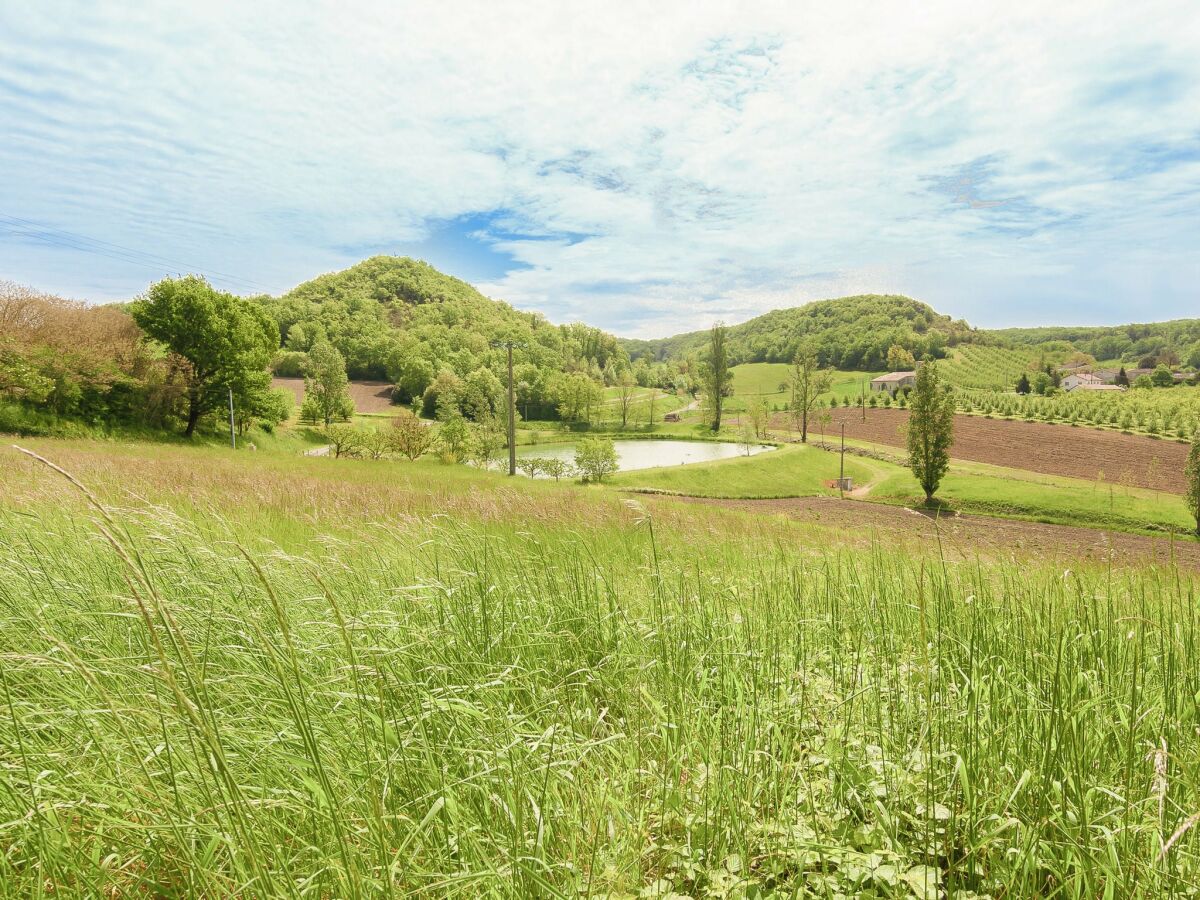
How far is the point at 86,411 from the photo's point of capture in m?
37.6

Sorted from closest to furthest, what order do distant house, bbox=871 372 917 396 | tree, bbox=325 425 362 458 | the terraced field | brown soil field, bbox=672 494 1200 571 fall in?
brown soil field, bbox=672 494 1200 571
tree, bbox=325 425 362 458
distant house, bbox=871 372 917 396
the terraced field

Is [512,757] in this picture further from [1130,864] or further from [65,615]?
[65,615]

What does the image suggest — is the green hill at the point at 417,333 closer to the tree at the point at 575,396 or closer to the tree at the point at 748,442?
the tree at the point at 575,396

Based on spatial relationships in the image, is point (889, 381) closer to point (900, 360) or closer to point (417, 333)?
point (900, 360)

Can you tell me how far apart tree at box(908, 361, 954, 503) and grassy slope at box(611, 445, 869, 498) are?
10.8m

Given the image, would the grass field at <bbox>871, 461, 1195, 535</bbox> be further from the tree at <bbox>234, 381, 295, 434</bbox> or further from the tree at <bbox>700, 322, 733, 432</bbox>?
the tree at <bbox>234, 381, 295, 434</bbox>

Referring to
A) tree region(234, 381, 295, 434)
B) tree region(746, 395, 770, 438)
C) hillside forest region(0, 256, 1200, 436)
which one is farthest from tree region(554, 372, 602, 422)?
tree region(234, 381, 295, 434)

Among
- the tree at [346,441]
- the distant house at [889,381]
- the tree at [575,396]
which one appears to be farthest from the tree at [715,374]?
the tree at [346,441]

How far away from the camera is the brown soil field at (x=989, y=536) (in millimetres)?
5562

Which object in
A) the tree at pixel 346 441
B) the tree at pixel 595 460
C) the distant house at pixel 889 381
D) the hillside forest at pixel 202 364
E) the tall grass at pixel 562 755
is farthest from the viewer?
the distant house at pixel 889 381

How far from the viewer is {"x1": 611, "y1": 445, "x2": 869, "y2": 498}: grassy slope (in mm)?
49562

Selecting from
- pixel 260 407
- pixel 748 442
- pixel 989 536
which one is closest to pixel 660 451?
pixel 748 442

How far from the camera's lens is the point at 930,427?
4288 centimetres

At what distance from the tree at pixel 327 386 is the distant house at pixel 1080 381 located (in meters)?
160
